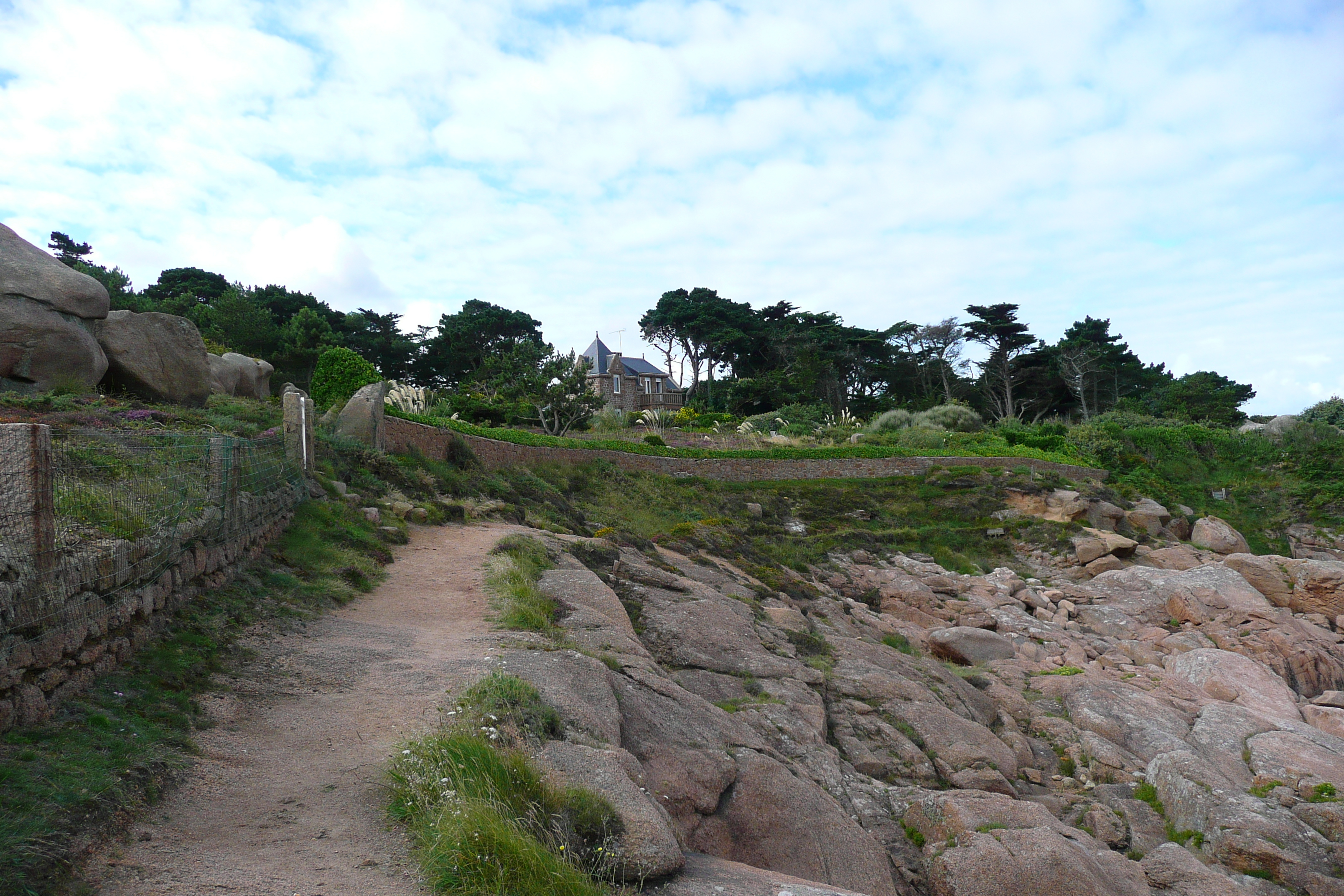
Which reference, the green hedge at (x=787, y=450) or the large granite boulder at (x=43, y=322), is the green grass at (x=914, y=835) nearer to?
the large granite boulder at (x=43, y=322)

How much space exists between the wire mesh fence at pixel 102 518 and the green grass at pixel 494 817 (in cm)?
221

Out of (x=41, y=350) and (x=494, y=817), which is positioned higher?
(x=41, y=350)

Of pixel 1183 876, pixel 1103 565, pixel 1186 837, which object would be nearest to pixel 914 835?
pixel 1183 876

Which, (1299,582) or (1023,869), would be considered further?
(1299,582)

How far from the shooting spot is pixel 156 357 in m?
13.8

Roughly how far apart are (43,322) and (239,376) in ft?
17.3

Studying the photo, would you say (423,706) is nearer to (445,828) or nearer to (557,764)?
(557,764)

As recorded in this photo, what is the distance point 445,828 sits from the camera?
145 inches

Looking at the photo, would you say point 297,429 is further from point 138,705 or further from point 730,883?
point 730,883

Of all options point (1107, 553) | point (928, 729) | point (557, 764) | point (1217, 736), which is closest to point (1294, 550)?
point (1107, 553)

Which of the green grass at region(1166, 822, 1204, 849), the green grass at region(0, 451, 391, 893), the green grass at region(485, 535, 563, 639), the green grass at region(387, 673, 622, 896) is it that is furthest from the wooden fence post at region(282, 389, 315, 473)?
the green grass at region(1166, 822, 1204, 849)

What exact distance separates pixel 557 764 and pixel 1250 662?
49.2ft

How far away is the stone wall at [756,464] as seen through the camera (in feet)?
72.8

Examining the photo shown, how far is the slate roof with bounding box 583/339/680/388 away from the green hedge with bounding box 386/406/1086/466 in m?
23.2
